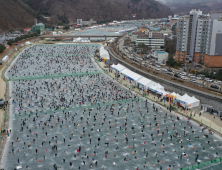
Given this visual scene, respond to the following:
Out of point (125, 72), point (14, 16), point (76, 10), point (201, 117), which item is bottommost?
point (201, 117)

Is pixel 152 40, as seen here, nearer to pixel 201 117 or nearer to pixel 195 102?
pixel 195 102

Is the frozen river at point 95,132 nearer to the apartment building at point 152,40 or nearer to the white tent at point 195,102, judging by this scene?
the white tent at point 195,102

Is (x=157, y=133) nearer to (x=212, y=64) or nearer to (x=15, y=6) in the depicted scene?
(x=212, y=64)

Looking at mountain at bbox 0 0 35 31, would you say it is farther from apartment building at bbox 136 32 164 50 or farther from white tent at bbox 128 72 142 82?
white tent at bbox 128 72 142 82

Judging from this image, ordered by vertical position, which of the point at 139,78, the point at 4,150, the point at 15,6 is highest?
the point at 15,6

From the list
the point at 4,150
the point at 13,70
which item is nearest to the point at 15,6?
the point at 13,70

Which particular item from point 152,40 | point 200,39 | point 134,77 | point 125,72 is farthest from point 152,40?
point 134,77

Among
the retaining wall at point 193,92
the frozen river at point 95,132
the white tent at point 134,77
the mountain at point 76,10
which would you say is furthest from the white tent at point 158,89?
the mountain at point 76,10
